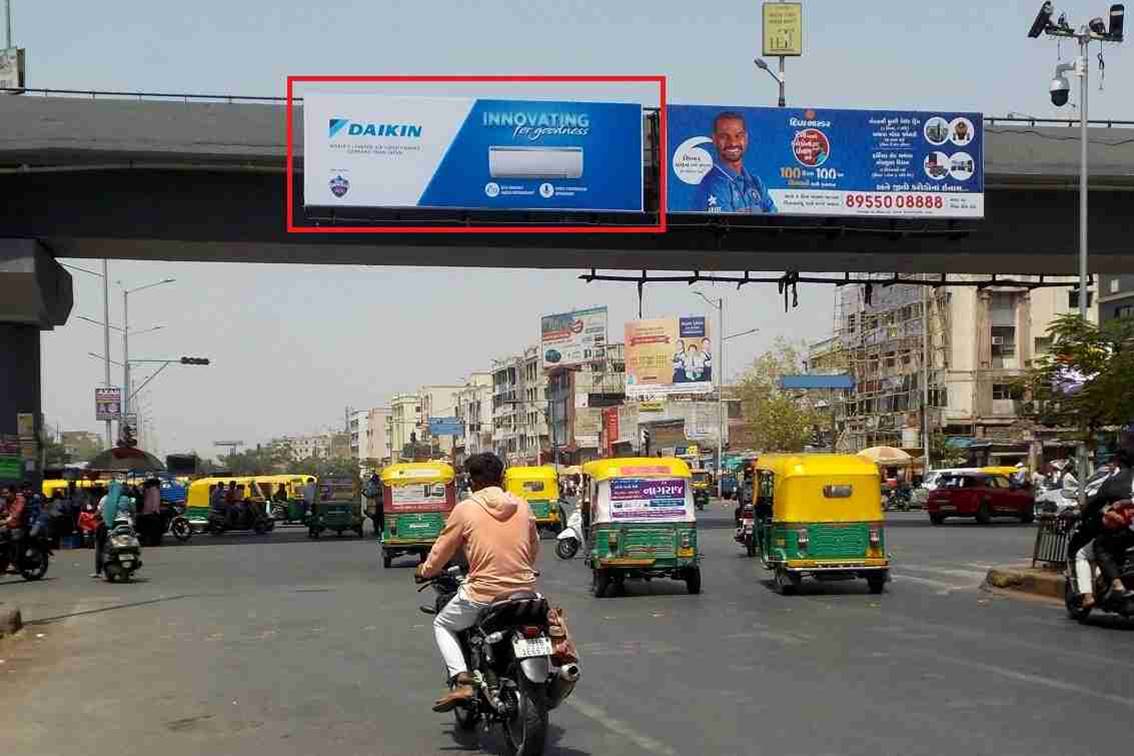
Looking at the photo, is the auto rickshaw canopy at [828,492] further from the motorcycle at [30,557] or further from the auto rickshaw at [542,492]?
the auto rickshaw at [542,492]

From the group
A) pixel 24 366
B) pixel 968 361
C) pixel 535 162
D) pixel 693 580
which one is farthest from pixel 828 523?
pixel 968 361

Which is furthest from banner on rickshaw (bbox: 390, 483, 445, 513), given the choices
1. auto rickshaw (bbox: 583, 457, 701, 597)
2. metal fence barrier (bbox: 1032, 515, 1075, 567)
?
metal fence barrier (bbox: 1032, 515, 1075, 567)

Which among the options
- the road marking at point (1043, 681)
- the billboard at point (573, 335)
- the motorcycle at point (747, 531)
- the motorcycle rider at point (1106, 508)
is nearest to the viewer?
the road marking at point (1043, 681)

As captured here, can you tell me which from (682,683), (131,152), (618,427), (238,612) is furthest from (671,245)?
(618,427)

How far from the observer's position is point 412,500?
2864cm

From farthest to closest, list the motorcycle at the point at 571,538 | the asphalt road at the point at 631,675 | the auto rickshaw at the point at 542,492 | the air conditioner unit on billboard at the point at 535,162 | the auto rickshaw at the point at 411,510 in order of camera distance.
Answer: the auto rickshaw at the point at 542,492, the air conditioner unit on billboard at the point at 535,162, the motorcycle at the point at 571,538, the auto rickshaw at the point at 411,510, the asphalt road at the point at 631,675

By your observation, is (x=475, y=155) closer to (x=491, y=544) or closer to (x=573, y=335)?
(x=491, y=544)

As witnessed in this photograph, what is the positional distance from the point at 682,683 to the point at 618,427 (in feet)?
382

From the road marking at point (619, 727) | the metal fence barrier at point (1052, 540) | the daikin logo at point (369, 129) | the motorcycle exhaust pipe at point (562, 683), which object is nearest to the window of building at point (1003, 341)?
the daikin logo at point (369, 129)

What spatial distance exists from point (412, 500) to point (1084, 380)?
13559 mm

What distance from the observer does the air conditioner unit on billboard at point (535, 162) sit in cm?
3275

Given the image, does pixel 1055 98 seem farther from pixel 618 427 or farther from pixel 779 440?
pixel 618 427

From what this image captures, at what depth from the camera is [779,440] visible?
93125mm

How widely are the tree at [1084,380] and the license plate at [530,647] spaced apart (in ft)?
45.1
